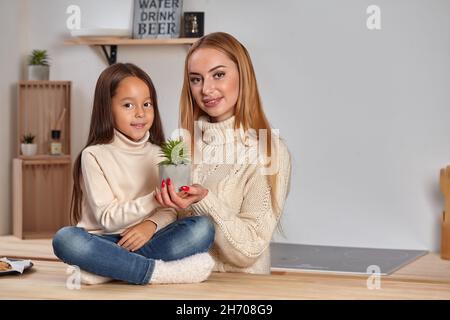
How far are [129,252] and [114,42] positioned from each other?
1999mm

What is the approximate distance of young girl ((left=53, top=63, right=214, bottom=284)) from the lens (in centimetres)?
174

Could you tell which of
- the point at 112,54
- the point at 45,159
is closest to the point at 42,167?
the point at 45,159

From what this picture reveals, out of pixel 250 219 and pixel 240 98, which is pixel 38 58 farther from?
pixel 250 219

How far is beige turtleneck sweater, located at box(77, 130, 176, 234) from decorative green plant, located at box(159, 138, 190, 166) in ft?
0.28

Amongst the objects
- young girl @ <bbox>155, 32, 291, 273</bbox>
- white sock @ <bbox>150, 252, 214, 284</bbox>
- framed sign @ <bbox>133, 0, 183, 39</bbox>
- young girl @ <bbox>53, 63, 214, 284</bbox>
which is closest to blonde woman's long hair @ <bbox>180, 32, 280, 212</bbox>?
young girl @ <bbox>155, 32, 291, 273</bbox>

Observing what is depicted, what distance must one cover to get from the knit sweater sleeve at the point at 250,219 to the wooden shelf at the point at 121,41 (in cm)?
162

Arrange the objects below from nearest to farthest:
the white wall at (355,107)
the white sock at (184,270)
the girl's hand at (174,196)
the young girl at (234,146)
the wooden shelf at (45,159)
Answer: the girl's hand at (174,196), the white sock at (184,270), the young girl at (234,146), the white wall at (355,107), the wooden shelf at (45,159)

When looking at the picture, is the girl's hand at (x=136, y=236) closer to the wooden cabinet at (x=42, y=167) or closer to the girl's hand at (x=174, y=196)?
the girl's hand at (x=174, y=196)

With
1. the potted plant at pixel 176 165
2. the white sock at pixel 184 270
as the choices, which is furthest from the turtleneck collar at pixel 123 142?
the white sock at pixel 184 270

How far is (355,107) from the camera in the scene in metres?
3.35

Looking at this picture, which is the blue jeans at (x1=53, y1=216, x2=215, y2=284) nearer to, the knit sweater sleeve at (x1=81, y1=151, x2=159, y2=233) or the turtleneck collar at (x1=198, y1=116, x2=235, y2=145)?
the knit sweater sleeve at (x1=81, y1=151, x2=159, y2=233)

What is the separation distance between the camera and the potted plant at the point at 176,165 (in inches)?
66.9
